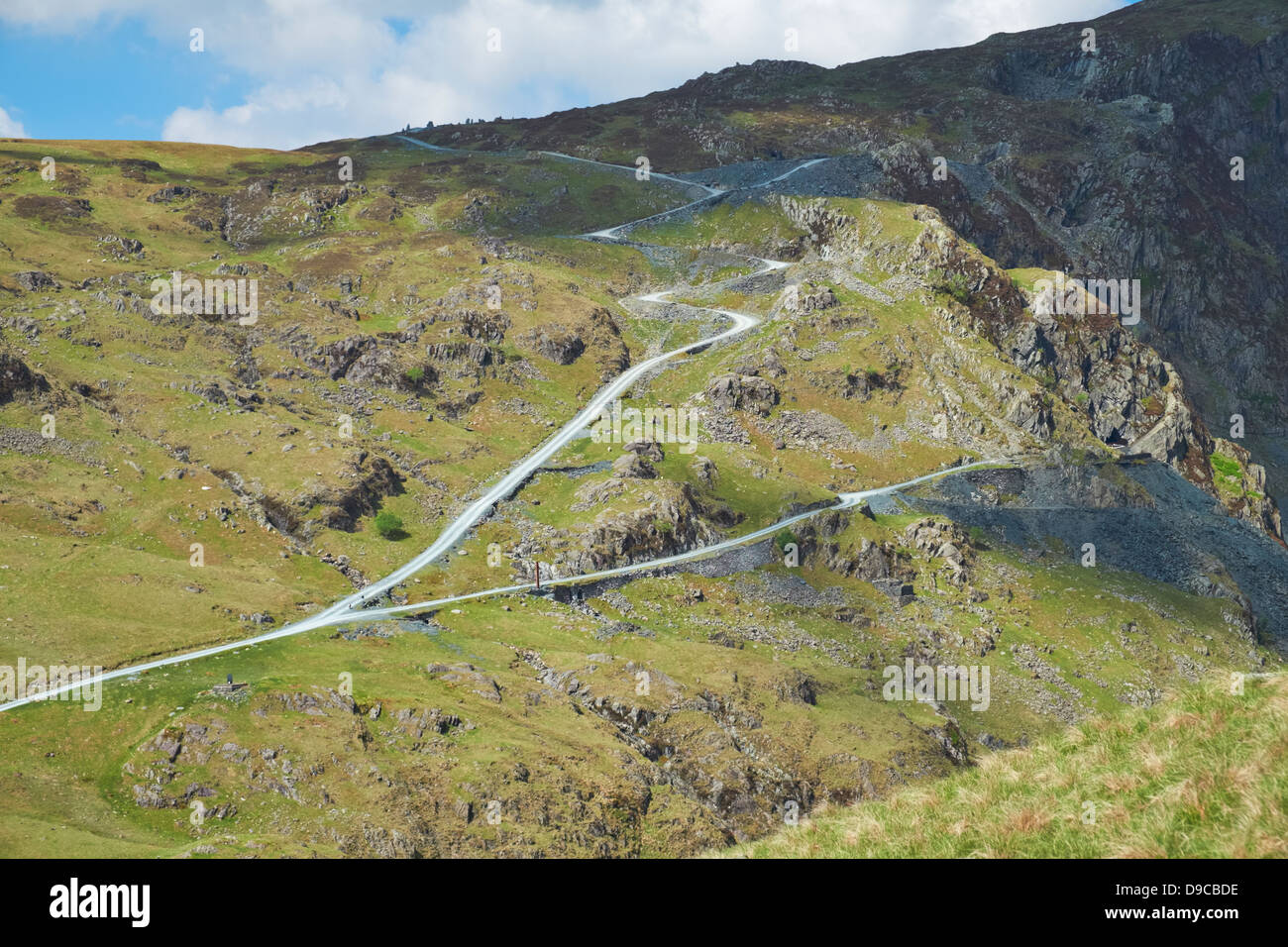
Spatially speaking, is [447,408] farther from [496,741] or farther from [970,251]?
[970,251]

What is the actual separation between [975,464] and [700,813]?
312 ft

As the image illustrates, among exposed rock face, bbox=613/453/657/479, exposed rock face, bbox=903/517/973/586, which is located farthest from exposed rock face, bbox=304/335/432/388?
exposed rock face, bbox=903/517/973/586

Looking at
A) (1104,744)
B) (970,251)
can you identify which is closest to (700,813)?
(1104,744)

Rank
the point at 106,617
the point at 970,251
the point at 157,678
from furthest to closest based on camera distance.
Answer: the point at 970,251
the point at 106,617
the point at 157,678

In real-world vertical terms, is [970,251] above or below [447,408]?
above

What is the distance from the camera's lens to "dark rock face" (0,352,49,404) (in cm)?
11231

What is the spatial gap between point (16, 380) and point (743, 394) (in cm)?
9959

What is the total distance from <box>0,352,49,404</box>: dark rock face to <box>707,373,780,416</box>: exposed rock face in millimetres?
92808

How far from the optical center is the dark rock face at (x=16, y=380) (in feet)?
368

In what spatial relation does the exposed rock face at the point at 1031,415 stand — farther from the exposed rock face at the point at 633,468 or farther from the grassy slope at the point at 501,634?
the exposed rock face at the point at 633,468

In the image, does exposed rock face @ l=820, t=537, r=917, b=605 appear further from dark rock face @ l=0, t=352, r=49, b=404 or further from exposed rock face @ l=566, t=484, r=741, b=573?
dark rock face @ l=0, t=352, r=49, b=404

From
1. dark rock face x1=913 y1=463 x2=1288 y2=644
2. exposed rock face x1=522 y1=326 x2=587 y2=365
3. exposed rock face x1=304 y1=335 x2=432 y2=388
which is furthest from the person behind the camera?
exposed rock face x1=522 y1=326 x2=587 y2=365

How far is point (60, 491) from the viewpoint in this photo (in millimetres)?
102938
